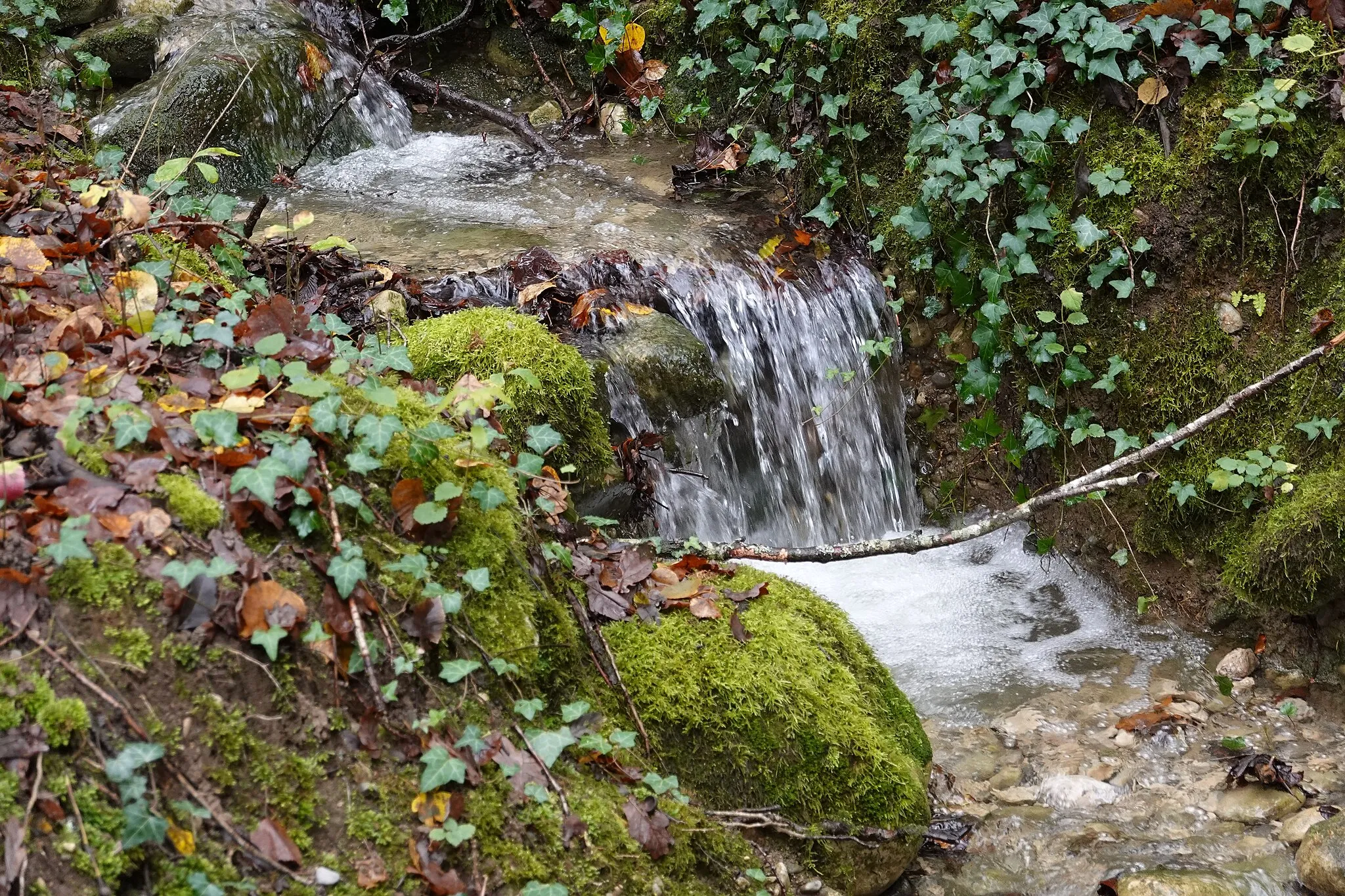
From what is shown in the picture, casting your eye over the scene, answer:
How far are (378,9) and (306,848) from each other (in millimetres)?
7652

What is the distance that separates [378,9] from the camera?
312 inches

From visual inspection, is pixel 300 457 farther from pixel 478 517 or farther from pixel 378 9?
pixel 378 9

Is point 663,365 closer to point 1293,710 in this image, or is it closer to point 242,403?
point 242,403

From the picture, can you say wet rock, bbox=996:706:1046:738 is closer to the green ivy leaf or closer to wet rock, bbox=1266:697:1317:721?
wet rock, bbox=1266:697:1317:721

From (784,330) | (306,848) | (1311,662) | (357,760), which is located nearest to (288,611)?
(357,760)

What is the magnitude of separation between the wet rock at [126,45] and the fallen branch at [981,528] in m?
6.01

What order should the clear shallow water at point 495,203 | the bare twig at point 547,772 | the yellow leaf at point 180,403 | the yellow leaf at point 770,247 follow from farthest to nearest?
the yellow leaf at point 770,247 → the clear shallow water at point 495,203 → the yellow leaf at point 180,403 → the bare twig at point 547,772

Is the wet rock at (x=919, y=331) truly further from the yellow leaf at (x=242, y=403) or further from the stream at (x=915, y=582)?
the yellow leaf at (x=242, y=403)

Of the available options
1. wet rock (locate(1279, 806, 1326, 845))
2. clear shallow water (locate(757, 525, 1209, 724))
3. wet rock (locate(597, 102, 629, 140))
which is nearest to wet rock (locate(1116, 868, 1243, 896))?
wet rock (locate(1279, 806, 1326, 845))

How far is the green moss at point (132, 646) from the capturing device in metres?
1.91

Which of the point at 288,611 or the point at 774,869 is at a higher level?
the point at 288,611

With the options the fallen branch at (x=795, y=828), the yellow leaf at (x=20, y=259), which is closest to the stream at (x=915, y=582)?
the fallen branch at (x=795, y=828)

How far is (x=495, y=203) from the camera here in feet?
19.8

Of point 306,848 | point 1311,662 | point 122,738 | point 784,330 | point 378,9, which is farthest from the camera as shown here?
point 378,9
